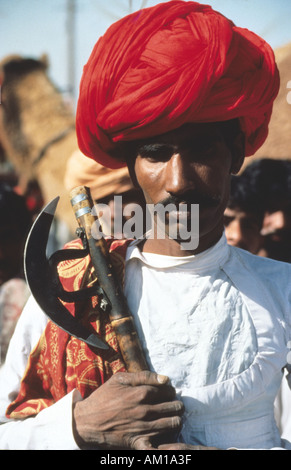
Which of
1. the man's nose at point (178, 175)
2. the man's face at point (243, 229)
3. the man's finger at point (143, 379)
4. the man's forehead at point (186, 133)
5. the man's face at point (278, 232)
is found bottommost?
the man's face at point (278, 232)

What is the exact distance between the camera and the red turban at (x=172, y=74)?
6.37 ft

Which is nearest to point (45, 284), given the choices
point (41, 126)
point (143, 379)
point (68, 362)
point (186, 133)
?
point (68, 362)

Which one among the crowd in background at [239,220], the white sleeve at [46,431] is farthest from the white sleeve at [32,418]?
the crowd in background at [239,220]

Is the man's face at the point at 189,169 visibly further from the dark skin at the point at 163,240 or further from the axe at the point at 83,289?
the axe at the point at 83,289

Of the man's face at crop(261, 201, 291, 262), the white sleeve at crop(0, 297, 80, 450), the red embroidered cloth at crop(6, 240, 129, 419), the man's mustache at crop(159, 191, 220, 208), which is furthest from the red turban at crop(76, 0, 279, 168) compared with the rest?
the man's face at crop(261, 201, 291, 262)

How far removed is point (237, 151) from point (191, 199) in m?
0.34

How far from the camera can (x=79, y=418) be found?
6.22ft

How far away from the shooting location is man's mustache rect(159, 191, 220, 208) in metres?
1.98

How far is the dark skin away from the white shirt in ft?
0.20

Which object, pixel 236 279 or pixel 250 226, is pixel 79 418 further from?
pixel 250 226

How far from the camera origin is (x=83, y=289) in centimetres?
197

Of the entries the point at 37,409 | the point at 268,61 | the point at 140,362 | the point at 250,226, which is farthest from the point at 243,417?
the point at 250,226

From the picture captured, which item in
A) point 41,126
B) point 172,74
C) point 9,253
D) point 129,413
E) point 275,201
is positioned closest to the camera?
point 129,413

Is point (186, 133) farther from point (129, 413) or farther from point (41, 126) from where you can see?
point (41, 126)
